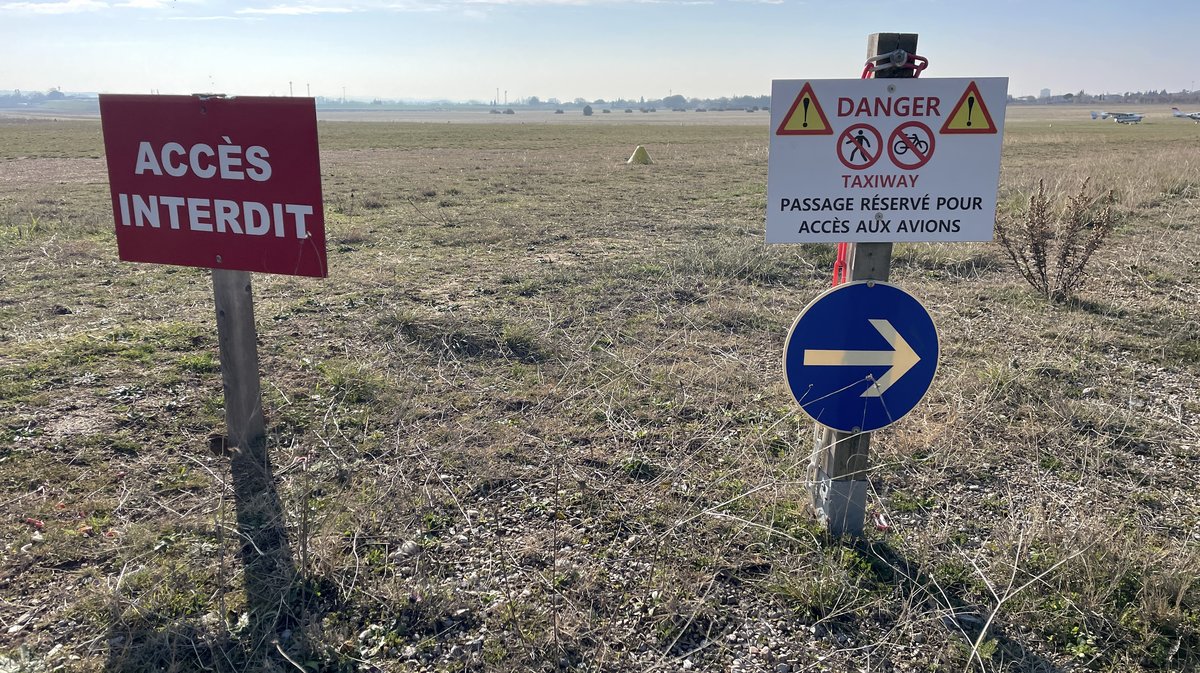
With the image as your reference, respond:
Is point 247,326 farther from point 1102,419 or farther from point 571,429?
point 1102,419

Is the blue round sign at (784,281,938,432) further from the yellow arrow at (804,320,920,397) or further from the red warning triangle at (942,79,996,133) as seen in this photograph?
the red warning triangle at (942,79,996,133)

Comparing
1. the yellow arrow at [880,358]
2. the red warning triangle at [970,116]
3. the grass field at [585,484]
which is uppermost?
the red warning triangle at [970,116]

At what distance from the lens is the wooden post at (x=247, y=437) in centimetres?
306

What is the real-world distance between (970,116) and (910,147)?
22 centimetres

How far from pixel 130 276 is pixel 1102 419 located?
8290mm

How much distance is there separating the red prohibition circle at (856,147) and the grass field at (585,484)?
1.32m

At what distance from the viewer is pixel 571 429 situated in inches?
166

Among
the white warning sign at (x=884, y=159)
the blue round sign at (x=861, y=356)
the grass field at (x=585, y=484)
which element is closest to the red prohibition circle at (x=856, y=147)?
the white warning sign at (x=884, y=159)

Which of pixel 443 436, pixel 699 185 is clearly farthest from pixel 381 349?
pixel 699 185

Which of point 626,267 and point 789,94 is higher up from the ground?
point 789,94

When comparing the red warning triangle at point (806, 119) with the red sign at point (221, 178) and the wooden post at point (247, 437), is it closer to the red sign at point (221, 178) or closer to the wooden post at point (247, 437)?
the red sign at point (221, 178)

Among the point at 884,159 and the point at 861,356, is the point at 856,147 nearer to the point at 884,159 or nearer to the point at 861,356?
the point at 884,159

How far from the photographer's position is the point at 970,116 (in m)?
2.68

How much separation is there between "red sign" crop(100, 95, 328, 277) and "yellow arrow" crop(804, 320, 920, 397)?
2.16m
